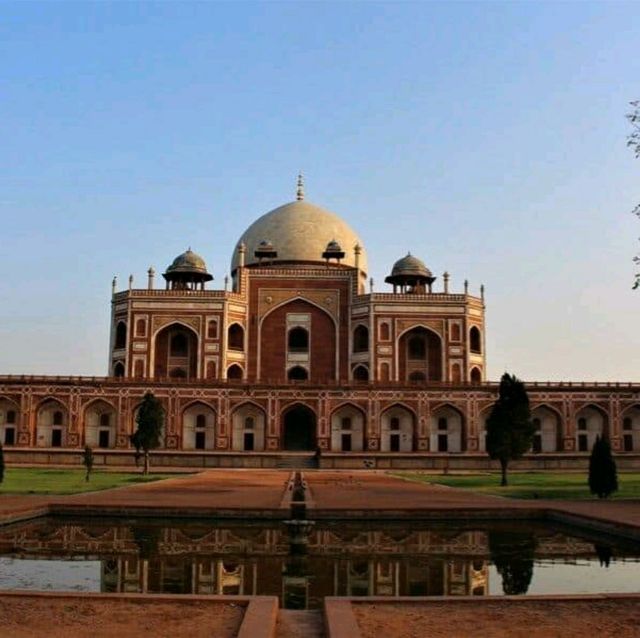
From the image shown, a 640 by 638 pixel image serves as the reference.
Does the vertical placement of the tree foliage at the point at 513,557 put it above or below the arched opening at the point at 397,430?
below

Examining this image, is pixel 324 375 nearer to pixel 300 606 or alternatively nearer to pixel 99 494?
pixel 99 494

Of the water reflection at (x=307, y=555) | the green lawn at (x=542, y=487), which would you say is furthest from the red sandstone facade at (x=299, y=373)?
the water reflection at (x=307, y=555)

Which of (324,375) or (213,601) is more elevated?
(324,375)

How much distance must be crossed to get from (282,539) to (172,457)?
19880 mm

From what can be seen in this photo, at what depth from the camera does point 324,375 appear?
127 ft

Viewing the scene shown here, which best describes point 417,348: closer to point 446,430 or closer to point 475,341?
point 475,341

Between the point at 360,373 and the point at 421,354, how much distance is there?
3051mm

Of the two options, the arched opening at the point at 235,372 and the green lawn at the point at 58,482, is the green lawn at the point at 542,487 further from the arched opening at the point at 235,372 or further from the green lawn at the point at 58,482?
the arched opening at the point at 235,372

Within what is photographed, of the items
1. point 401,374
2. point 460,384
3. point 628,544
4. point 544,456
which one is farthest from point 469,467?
point 628,544

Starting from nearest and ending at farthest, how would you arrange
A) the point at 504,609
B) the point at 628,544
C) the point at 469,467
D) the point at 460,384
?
the point at 504,609 < the point at 628,544 < the point at 469,467 < the point at 460,384

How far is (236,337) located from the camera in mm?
39000

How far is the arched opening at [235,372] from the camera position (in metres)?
Result: 38.2

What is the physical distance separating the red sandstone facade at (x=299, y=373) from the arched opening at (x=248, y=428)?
5cm

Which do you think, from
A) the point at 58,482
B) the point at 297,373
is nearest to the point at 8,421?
the point at 297,373
